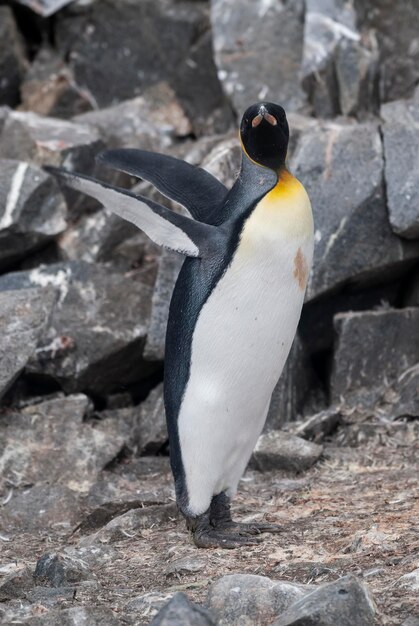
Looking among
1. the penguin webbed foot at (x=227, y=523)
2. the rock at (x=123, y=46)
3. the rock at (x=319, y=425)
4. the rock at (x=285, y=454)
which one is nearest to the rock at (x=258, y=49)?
the rock at (x=123, y=46)

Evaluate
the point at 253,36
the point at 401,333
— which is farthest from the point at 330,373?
the point at 253,36

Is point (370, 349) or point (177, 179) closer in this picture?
point (177, 179)

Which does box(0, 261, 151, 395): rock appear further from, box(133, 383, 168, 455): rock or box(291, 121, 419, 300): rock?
box(291, 121, 419, 300): rock

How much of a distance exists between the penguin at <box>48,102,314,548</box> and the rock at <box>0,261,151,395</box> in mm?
1746

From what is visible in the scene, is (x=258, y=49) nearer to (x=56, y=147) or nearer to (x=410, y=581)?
(x=56, y=147)

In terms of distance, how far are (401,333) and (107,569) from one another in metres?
2.75

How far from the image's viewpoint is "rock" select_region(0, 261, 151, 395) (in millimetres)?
6453

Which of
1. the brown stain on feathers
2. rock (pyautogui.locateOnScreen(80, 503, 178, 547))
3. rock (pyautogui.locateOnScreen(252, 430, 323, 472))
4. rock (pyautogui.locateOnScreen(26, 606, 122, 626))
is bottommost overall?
rock (pyautogui.locateOnScreen(252, 430, 323, 472))

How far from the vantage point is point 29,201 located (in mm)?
6980

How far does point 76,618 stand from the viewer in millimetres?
3566

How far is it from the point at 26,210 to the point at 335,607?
4.28m

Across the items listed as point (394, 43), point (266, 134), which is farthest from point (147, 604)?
point (394, 43)

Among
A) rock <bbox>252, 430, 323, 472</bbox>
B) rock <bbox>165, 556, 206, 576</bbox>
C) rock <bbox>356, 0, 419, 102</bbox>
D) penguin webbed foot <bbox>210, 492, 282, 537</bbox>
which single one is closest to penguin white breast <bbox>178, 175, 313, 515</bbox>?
penguin webbed foot <bbox>210, 492, 282, 537</bbox>

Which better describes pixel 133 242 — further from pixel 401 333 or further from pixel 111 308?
pixel 401 333
